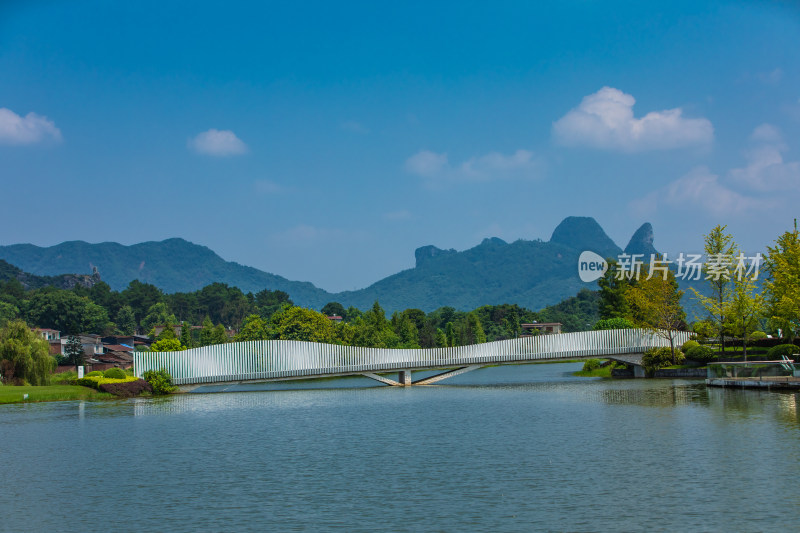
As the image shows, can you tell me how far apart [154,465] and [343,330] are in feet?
303

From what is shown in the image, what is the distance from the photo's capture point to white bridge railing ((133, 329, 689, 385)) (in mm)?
63969

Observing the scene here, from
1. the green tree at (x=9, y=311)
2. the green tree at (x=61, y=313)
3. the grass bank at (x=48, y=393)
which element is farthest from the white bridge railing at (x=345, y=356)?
the green tree at (x=61, y=313)

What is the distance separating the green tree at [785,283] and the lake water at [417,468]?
Answer: 14.4 meters

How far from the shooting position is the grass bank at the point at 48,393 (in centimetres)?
4934

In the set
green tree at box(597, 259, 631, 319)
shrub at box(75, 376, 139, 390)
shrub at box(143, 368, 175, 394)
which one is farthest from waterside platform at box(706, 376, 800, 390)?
green tree at box(597, 259, 631, 319)

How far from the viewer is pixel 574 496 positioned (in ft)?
66.0

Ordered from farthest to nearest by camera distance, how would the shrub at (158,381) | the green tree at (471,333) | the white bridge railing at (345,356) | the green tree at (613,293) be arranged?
the green tree at (471,333)
the green tree at (613,293)
the white bridge railing at (345,356)
the shrub at (158,381)

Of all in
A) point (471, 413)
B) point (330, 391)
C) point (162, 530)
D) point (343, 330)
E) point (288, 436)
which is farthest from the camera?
point (343, 330)

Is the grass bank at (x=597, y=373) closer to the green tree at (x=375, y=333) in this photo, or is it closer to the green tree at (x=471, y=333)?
the green tree at (x=375, y=333)

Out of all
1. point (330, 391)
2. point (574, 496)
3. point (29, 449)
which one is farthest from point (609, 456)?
point (330, 391)

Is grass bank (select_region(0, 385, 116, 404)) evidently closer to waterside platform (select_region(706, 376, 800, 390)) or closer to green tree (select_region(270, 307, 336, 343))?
waterside platform (select_region(706, 376, 800, 390))

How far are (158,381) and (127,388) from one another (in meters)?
3.36

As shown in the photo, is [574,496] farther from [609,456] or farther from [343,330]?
[343,330]

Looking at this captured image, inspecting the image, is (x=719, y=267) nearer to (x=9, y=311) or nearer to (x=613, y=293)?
(x=613, y=293)
